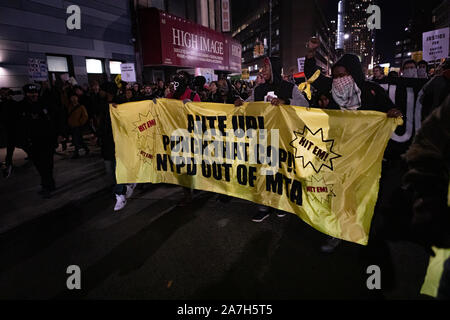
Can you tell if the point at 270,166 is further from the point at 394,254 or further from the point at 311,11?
the point at 311,11

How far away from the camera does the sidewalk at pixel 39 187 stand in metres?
5.09

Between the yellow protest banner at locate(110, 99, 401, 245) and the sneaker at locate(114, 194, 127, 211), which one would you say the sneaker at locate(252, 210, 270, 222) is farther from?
the sneaker at locate(114, 194, 127, 211)

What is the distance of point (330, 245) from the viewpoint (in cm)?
353

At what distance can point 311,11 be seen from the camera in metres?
91.2

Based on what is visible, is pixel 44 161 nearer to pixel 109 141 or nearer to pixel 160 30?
pixel 109 141

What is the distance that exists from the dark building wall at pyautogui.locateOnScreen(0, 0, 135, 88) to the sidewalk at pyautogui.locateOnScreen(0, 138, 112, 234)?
4.71 meters

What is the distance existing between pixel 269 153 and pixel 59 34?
13151mm

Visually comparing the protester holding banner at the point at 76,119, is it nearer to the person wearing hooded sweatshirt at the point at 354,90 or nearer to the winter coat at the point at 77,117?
Answer: the winter coat at the point at 77,117

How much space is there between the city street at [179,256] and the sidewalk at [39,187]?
6cm

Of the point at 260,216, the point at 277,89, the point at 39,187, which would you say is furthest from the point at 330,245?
the point at 39,187

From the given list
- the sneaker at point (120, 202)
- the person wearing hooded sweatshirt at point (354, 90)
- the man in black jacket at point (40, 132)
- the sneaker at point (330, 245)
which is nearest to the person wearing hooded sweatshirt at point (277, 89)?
the person wearing hooded sweatshirt at point (354, 90)

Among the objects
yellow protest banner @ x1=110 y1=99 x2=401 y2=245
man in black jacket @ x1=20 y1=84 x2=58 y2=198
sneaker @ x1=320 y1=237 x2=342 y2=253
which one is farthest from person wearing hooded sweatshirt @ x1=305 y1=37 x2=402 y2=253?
man in black jacket @ x1=20 y1=84 x2=58 y2=198

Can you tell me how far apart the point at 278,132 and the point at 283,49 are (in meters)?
Answer: 100
